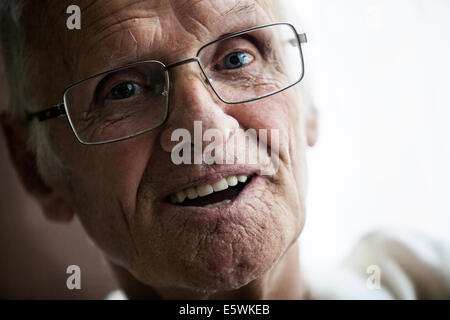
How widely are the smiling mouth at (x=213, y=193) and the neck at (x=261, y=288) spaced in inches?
9.1

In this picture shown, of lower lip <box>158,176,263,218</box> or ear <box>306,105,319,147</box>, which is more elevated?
ear <box>306,105,319,147</box>

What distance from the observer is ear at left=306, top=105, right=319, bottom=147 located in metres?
1.26

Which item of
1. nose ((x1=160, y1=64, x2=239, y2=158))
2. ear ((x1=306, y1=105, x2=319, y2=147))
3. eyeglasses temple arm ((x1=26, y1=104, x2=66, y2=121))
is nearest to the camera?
nose ((x1=160, y1=64, x2=239, y2=158))

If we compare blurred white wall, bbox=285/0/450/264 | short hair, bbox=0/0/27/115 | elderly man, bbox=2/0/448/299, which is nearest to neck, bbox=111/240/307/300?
elderly man, bbox=2/0/448/299

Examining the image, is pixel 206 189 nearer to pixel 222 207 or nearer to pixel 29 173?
pixel 222 207

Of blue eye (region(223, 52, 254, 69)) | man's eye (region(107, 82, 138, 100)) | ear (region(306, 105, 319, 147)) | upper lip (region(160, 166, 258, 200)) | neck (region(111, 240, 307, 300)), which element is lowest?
neck (region(111, 240, 307, 300))

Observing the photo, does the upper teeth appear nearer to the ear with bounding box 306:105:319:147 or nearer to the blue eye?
the blue eye

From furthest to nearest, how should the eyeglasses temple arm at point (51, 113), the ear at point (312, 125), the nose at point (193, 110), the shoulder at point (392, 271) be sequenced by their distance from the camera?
1. the shoulder at point (392, 271)
2. the ear at point (312, 125)
3. the eyeglasses temple arm at point (51, 113)
4. the nose at point (193, 110)

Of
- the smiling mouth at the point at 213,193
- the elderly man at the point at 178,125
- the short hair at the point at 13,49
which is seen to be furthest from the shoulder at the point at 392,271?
the short hair at the point at 13,49

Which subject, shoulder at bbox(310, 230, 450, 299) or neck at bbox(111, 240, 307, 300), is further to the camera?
shoulder at bbox(310, 230, 450, 299)

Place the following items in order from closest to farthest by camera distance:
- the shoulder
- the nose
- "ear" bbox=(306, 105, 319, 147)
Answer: the nose
"ear" bbox=(306, 105, 319, 147)
the shoulder

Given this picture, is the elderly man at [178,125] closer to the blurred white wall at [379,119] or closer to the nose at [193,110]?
the nose at [193,110]

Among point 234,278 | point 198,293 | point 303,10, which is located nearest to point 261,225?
point 234,278

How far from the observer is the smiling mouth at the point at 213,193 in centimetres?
95
